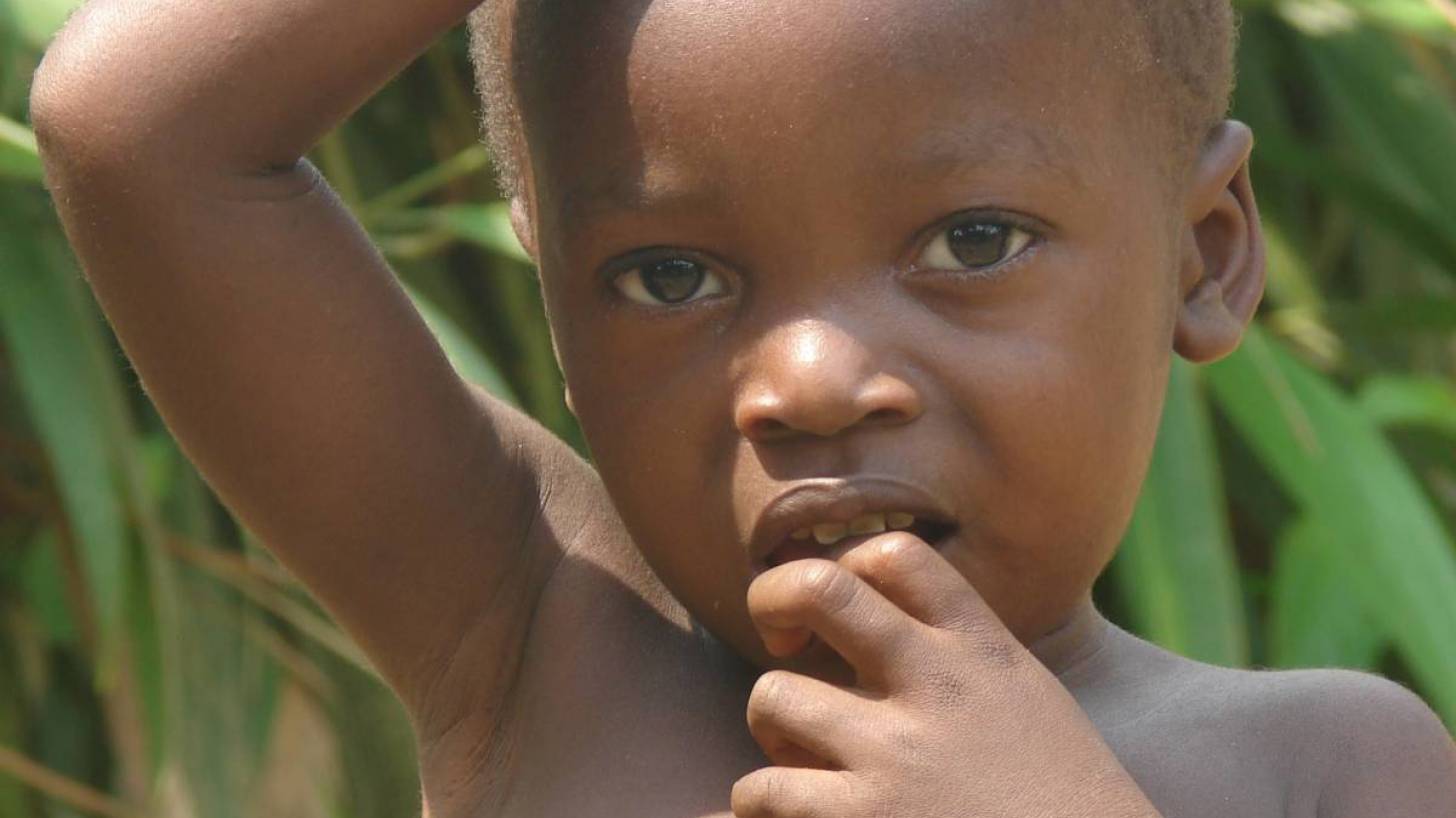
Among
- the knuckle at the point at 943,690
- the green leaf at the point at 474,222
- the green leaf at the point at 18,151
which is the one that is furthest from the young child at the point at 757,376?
the green leaf at the point at 474,222

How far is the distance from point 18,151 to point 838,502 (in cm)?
88

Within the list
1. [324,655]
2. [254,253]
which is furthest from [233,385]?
[324,655]

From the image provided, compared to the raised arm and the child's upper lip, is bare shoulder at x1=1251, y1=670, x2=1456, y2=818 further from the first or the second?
the raised arm

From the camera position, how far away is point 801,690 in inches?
40.0

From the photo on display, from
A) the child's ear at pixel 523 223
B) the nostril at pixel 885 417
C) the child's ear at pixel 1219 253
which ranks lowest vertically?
the nostril at pixel 885 417

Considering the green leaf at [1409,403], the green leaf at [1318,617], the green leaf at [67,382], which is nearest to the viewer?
the green leaf at [67,382]

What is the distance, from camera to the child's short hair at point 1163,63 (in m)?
1.13

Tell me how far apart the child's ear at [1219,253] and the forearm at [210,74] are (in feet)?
1.31

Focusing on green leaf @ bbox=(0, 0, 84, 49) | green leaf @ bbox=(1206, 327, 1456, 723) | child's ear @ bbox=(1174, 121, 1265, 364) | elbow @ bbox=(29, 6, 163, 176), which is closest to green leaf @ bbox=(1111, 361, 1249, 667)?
green leaf @ bbox=(1206, 327, 1456, 723)

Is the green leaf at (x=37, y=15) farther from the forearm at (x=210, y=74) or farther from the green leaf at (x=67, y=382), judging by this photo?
the forearm at (x=210, y=74)

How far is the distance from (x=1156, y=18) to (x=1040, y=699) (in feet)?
1.16

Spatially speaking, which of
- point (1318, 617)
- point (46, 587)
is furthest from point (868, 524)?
point (46, 587)

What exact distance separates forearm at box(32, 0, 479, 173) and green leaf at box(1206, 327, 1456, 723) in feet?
4.52

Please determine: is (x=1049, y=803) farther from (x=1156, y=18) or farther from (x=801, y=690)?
(x=1156, y=18)
